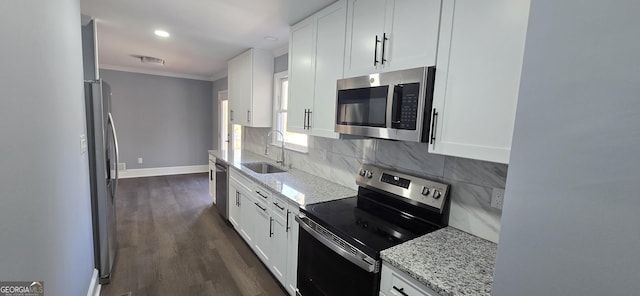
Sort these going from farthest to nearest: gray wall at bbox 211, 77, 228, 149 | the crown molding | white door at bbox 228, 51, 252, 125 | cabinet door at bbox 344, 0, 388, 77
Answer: gray wall at bbox 211, 77, 228, 149 < the crown molding < white door at bbox 228, 51, 252, 125 < cabinet door at bbox 344, 0, 388, 77

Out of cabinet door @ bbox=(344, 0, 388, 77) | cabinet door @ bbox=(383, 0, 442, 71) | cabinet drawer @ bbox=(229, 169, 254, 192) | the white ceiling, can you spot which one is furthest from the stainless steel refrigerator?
cabinet door @ bbox=(383, 0, 442, 71)

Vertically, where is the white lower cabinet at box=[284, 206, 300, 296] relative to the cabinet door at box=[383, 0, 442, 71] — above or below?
below

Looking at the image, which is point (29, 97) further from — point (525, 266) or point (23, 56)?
point (525, 266)

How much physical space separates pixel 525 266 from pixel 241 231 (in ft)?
9.28

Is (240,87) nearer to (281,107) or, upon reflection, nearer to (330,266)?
(281,107)

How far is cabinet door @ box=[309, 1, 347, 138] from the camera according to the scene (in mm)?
1921

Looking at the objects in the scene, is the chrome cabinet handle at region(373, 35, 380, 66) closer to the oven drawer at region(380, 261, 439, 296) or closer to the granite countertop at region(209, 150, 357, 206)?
the granite countertop at region(209, 150, 357, 206)

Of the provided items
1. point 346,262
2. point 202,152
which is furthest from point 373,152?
point 202,152

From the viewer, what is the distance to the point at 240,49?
3.56 m

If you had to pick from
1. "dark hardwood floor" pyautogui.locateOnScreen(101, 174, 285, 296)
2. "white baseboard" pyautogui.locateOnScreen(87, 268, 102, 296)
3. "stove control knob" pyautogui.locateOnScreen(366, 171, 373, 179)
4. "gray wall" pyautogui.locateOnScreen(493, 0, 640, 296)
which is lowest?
"dark hardwood floor" pyautogui.locateOnScreen(101, 174, 285, 296)

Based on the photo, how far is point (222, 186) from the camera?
11.6ft

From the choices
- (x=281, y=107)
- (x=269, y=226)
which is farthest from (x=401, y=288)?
(x=281, y=107)

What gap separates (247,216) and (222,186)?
0.93m

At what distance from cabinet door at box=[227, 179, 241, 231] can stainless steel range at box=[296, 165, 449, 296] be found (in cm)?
148
